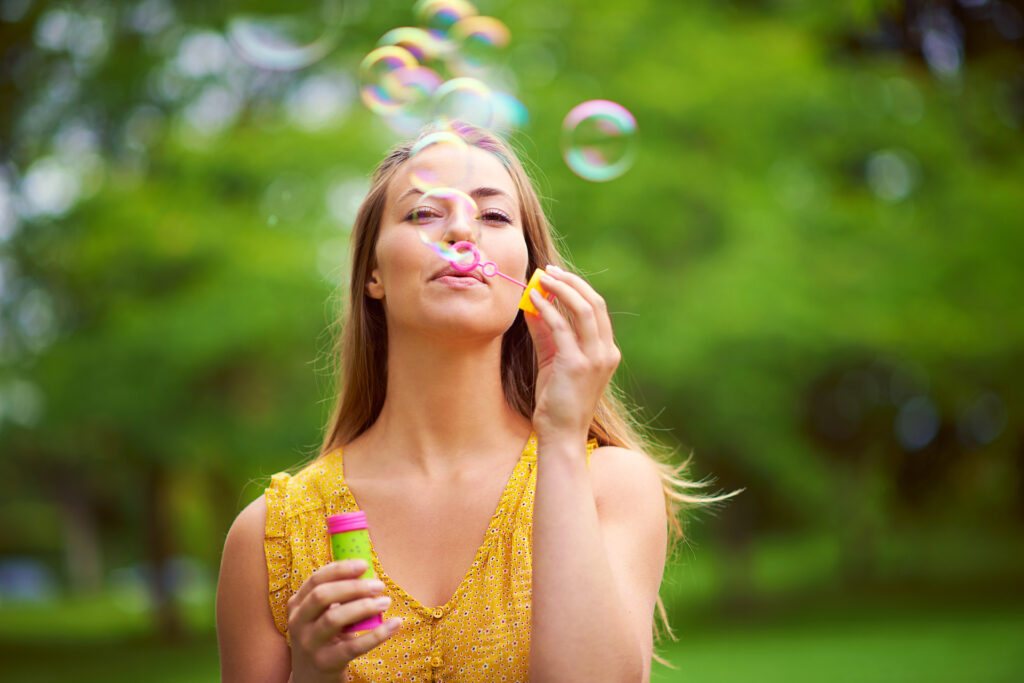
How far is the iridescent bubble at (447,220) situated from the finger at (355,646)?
830 mm

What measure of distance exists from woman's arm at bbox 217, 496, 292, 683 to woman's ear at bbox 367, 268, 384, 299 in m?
0.61

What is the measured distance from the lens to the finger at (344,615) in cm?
193

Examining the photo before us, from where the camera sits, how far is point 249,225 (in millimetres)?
12539

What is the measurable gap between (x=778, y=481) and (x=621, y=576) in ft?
42.3

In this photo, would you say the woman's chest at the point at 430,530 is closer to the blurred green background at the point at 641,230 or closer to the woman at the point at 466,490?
the woman at the point at 466,490

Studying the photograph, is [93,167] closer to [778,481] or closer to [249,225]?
[249,225]

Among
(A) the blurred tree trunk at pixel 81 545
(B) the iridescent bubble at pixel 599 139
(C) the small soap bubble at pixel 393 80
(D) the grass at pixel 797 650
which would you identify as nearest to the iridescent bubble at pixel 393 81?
(C) the small soap bubble at pixel 393 80

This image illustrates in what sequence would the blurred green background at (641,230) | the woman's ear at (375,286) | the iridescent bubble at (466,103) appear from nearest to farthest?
the woman's ear at (375,286) → the iridescent bubble at (466,103) → the blurred green background at (641,230)

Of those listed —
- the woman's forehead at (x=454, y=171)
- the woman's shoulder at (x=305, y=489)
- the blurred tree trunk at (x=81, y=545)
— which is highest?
the blurred tree trunk at (x=81, y=545)

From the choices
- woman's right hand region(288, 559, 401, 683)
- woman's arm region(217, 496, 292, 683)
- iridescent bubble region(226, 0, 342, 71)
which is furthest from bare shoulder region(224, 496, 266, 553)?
iridescent bubble region(226, 0, 342, 71)

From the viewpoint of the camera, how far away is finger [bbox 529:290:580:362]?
223 cm

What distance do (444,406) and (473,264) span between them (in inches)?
14.8

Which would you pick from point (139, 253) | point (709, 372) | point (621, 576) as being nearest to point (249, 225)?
point (139, 253)

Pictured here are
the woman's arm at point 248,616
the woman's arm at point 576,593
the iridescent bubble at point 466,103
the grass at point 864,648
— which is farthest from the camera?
the grass at point 864,648
